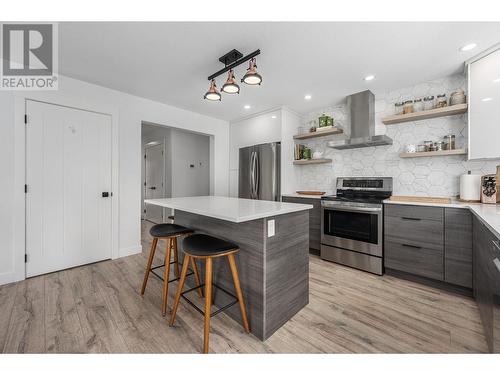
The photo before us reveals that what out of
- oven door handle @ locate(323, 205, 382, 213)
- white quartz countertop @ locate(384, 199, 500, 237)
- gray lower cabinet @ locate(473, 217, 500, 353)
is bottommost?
gray lower cabinet @ locate(473, 217, 500, 353)

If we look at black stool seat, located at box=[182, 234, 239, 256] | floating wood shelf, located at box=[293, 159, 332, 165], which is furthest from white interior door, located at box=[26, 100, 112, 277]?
floating wood shelf, located at box=[293, 159, 332, 165]

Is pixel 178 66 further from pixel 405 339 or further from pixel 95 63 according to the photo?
pixel 405 339

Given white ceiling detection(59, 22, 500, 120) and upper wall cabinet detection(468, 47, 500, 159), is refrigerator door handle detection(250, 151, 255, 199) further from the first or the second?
upper wall cabinet detection(468, 47, 500, 159)

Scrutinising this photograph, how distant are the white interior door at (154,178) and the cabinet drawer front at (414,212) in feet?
15.4

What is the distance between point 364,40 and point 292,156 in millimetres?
2145

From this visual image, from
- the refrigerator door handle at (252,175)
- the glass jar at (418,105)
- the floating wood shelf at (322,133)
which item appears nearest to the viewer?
the glass jar at (418,105)

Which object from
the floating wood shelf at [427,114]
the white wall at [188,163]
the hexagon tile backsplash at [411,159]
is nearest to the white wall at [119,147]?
the white wall at [188,163]

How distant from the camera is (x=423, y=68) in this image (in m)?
2.41

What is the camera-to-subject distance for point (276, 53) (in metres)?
2.11

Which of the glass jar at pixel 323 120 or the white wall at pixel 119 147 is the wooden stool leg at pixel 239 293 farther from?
the glass jar at pixel 323 120

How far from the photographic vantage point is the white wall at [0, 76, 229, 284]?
2.31 metres

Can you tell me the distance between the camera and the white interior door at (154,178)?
5355 millimetres

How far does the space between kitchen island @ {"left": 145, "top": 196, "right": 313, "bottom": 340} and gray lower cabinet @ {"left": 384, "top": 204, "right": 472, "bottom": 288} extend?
130 cm
